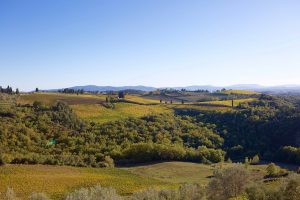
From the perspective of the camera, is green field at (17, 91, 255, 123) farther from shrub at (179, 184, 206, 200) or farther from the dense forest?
shrub at (179, 184, 206, 200)

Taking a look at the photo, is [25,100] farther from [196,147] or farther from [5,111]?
[196,147]

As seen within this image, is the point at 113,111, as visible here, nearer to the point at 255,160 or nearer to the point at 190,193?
the point at 255,160

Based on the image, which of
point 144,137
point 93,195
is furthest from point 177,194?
point 144,137

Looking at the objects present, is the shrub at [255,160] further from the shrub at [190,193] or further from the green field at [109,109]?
the shrub at [190,193]

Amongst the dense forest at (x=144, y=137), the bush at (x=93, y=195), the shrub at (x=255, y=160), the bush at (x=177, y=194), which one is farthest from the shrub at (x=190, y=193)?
the shrub at (x=255, y=160)

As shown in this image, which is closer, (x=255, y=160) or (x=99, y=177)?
(x=99, y=177)

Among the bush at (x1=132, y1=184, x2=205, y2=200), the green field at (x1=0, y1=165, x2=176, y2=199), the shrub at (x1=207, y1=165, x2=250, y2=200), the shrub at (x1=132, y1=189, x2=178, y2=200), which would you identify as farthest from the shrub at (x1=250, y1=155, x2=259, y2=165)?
the shrub at (x1=132, y1=189, x2=178, y2=200)

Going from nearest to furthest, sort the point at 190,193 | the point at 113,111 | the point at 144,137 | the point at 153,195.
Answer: the point at 153,195
the point at 190,193
the point at 144,137
the point at 113,111

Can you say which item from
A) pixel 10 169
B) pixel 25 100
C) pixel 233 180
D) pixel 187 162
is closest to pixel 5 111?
pixel 25 100
